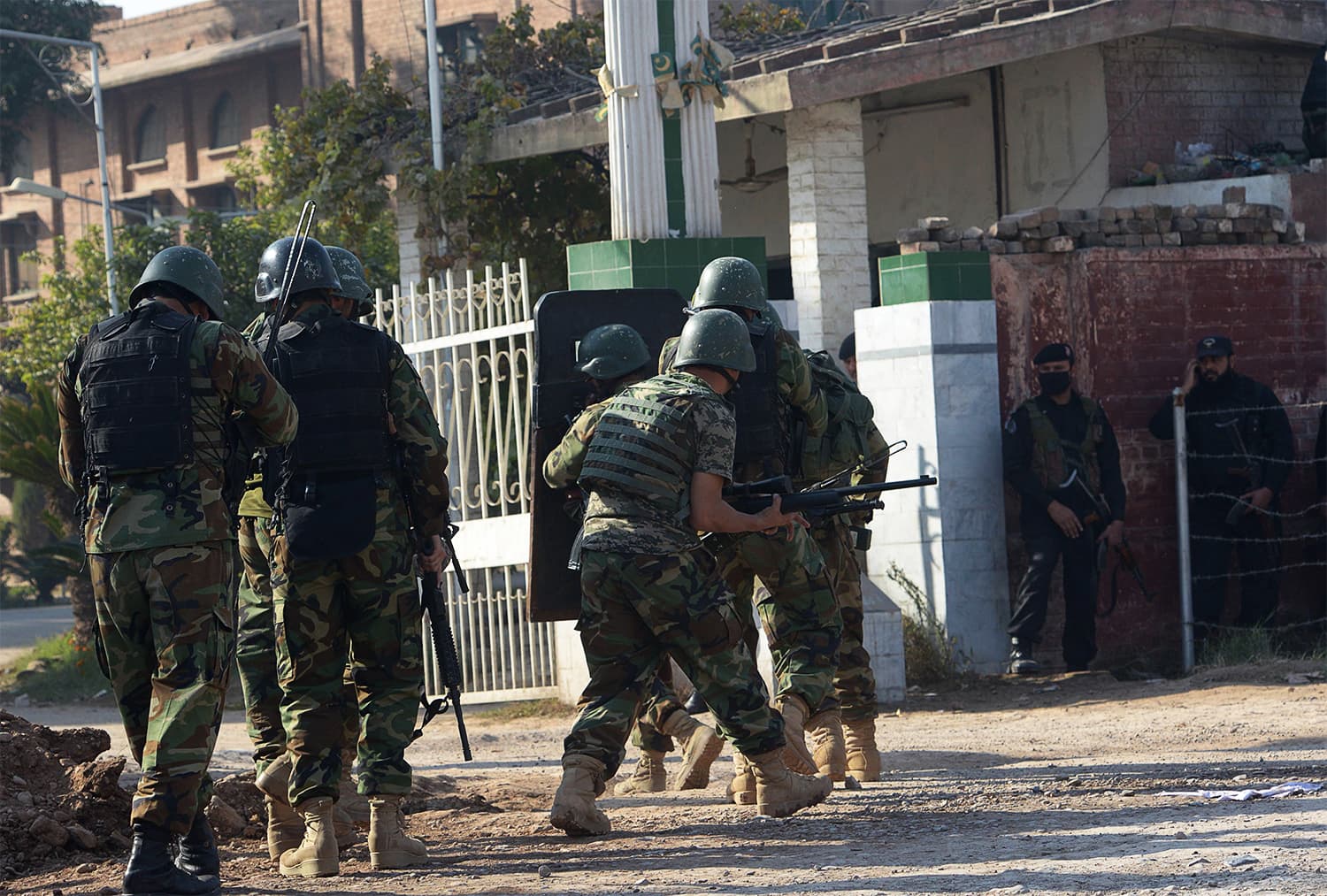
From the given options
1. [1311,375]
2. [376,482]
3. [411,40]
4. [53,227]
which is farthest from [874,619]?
[53,227]

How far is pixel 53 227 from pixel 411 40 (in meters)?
9.88

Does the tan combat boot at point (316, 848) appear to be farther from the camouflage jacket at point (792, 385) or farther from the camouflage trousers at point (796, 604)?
the camouflage jacket at point (792, 385)

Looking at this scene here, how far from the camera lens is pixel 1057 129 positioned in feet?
45.6

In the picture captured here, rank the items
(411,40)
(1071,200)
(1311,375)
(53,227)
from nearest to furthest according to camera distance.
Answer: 1. (1311,375)
2. (1071,200)
3. (411,40)
4. (53,227)

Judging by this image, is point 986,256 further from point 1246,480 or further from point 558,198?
point 558,198

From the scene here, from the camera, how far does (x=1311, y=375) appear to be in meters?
11.0

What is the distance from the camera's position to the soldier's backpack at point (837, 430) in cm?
676

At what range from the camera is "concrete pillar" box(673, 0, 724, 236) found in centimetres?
967

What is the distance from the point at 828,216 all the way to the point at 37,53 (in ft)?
84.9

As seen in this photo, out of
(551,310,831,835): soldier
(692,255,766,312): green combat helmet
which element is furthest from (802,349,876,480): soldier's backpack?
(551,310,831,835): soldier

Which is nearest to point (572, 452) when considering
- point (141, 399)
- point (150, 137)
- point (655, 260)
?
point (141, 399)

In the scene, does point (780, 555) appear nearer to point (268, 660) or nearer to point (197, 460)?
point (268, 660)

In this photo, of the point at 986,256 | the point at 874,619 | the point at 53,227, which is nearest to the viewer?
the point at 874,619

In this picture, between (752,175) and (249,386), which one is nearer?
(249,386)
